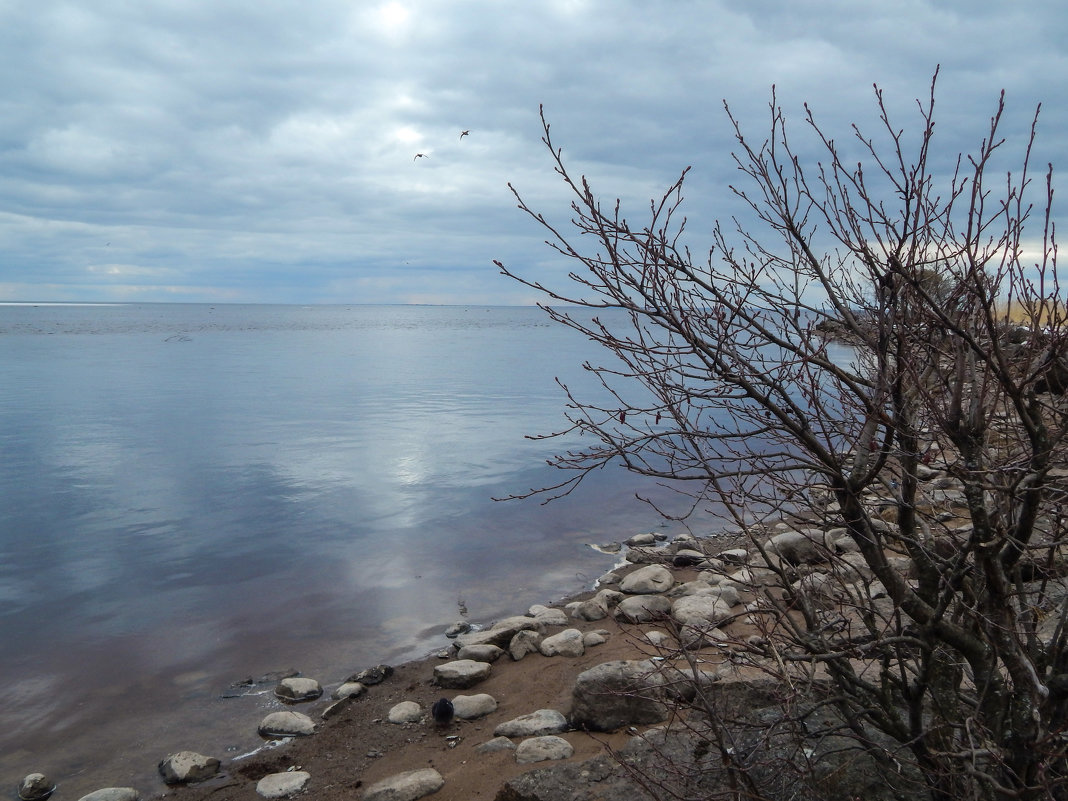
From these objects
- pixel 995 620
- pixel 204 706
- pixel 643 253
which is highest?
pixel 643 253

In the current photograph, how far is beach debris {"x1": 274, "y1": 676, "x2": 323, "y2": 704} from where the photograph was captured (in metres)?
7.84

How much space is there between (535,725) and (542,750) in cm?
58

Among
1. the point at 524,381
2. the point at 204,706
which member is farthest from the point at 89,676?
the point at 524,381

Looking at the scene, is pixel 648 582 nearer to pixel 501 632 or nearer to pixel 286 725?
pixel 501 632

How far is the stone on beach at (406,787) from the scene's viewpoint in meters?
5.74

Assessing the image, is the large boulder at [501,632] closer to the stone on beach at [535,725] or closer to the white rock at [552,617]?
the white rock at [552,617]

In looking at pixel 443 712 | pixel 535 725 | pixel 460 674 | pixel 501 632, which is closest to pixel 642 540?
pixel 501 632

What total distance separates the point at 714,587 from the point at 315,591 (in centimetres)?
531

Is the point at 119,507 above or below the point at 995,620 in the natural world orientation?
below

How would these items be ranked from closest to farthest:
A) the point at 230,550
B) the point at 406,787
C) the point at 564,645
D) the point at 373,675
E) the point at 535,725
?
1. the point at 406,787
2. the point at 535,725
3. the point at 373,675
4. the point at 564,645
5. the point at 230,550

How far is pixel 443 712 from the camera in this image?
23.5 ft

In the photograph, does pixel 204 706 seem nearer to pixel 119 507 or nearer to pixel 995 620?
pixel 995 620

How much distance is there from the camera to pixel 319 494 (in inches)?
621

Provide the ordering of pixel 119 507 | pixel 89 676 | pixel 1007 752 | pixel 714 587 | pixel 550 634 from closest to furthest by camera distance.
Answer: pixel 1007 752
pixel 89 676
pixel 550 634
pixel 714 587
pixel 119 507
